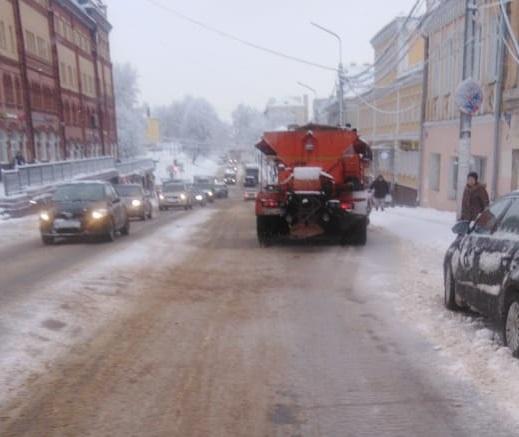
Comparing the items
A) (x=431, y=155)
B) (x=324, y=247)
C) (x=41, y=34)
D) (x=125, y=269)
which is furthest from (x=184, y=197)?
(x=125, y=269)

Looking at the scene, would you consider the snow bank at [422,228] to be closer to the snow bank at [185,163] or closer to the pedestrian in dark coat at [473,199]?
the pedestrian in dark coat at [473,199]

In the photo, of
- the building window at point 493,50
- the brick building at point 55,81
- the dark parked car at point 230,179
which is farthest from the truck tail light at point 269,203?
the dark parked car at point 230,179

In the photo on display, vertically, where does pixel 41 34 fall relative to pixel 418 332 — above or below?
above

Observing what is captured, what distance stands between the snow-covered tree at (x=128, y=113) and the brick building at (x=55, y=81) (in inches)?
688

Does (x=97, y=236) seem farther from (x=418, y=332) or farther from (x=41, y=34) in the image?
(x=41, y=34)

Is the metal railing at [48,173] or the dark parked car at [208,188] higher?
the metal railing at [48,173]

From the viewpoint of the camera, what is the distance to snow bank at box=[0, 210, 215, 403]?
5629 mm

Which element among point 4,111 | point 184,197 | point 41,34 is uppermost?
point 41,34

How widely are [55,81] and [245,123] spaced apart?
136538 mm

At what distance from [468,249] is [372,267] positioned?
408cm

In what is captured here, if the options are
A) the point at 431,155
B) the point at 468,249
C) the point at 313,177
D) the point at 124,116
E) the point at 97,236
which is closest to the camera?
the point at 468,249

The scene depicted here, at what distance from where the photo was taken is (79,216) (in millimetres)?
14906

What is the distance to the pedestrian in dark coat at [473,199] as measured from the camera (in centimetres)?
1195

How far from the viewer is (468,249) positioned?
710 centimetres
